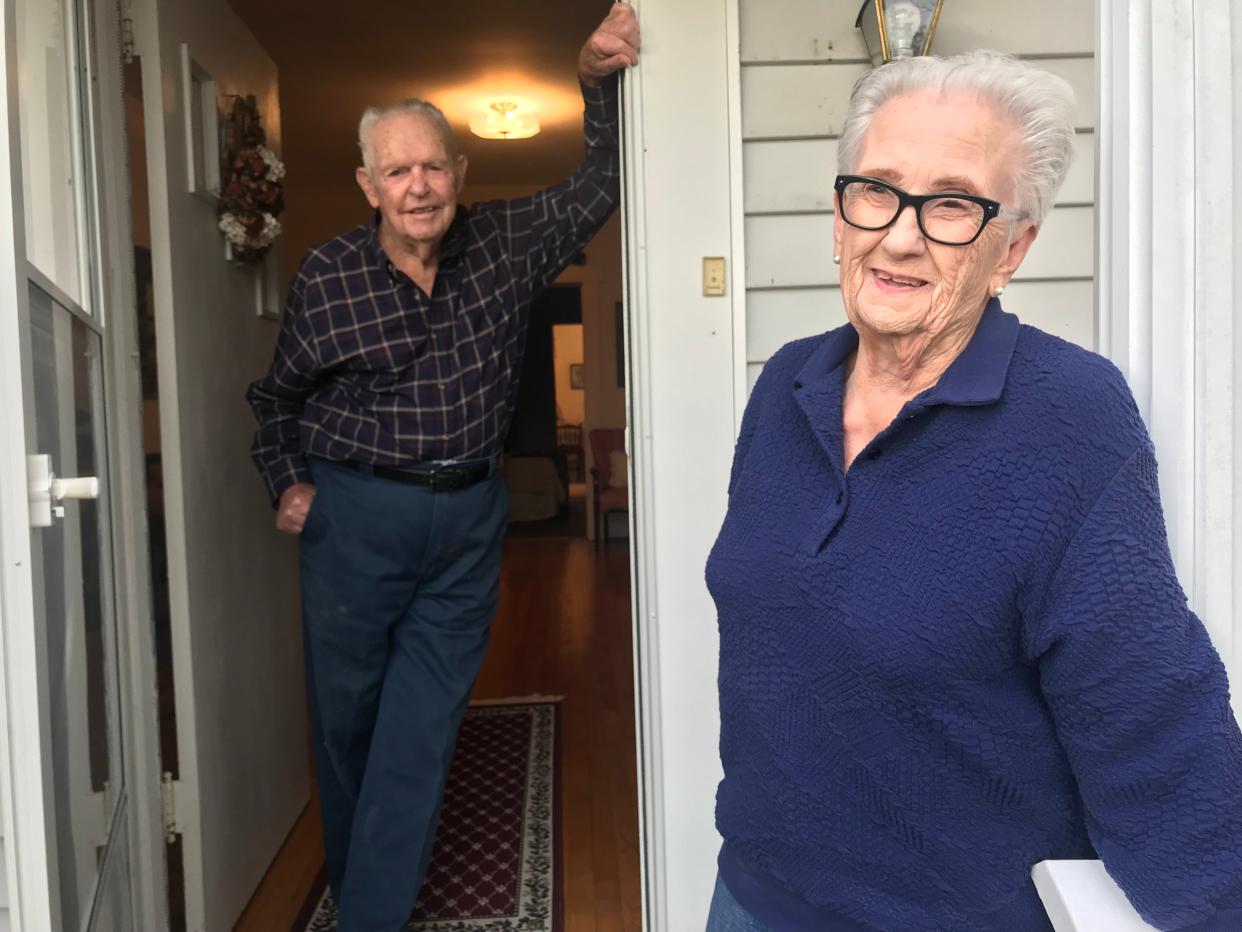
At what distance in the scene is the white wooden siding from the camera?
1.95 metres

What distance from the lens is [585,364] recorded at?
28.8 ft

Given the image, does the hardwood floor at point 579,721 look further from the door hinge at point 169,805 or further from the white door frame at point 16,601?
the white door frame at point 16,601

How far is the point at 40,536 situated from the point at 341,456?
108cm

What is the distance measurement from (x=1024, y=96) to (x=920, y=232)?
14 centimetres

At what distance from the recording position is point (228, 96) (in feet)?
8.87

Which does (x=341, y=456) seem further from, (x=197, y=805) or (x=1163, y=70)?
(x=1163, y=70)

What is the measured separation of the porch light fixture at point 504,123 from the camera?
545cm

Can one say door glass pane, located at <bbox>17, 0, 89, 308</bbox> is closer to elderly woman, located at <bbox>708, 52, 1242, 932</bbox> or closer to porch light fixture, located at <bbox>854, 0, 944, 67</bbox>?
elderly woman, located at <bbox>708, 52, 1242, 932</bbox>

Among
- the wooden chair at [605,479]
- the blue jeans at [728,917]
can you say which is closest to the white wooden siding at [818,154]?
the blue jeans at [728,917]

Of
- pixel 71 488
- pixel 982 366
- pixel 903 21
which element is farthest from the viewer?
pixel 903 21

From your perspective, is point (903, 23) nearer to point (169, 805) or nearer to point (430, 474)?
point (430, 474)

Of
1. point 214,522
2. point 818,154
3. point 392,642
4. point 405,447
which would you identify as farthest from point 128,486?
point 818,154

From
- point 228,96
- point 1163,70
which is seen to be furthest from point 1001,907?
point 228,96

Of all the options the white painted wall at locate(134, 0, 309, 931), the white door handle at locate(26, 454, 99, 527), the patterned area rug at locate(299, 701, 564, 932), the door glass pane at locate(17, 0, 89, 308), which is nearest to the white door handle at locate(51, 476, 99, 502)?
the white door handle at locate(26, 454, 99, 527)
